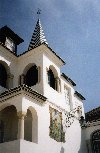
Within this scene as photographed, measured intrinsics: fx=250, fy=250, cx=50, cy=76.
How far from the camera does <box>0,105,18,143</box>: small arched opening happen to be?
17964 millimetres

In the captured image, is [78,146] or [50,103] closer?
[50,103]

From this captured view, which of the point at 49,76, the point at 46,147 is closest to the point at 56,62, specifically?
the point at 49,76

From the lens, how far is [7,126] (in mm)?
18219

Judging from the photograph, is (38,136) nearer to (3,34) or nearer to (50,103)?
(50,103)

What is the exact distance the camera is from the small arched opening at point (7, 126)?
58.9 feet

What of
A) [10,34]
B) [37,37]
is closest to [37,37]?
[37,37]

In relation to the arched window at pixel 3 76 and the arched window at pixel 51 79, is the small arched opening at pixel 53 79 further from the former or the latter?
the arched window at pixel 3 76

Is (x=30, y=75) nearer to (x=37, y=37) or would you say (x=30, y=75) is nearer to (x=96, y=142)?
(x=37, y=37)

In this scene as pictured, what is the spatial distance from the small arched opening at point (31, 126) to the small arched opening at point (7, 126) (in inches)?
33.5

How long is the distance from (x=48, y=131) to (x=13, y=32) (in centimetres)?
1054

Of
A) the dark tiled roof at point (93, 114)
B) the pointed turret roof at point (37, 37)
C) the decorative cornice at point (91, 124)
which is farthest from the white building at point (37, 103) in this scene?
the dark tiled roof at point (93, 114)

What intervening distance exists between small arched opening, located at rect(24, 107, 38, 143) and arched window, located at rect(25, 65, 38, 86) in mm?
3125

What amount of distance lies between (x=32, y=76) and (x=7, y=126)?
16.2ft

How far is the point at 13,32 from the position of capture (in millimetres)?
23672
